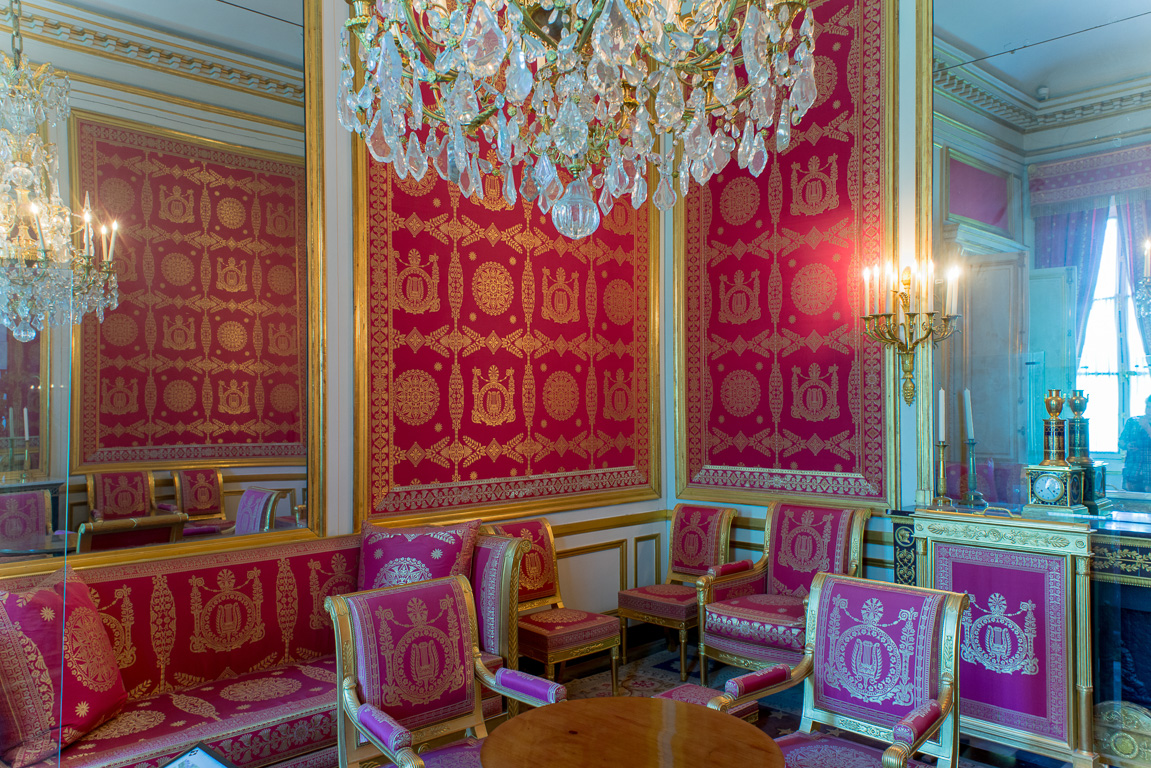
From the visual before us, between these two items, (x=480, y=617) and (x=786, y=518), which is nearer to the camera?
(x=480, y=617)

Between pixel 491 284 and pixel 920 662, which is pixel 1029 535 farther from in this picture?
pixel 491 284

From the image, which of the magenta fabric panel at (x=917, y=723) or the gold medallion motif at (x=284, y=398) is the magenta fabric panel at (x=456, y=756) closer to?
the magenta fabric panel at (x=917, y=723)

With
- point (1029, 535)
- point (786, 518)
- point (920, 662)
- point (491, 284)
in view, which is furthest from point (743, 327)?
point (920, 662)

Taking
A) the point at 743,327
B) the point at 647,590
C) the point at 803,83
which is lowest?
the point at 647,590

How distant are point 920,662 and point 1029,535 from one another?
52.4 inches

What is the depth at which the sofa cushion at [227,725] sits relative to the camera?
221 cm

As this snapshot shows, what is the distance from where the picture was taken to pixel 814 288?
4133 millimetres

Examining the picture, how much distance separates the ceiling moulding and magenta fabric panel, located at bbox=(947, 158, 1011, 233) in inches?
119

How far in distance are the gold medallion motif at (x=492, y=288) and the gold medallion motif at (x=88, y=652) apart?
215 cm

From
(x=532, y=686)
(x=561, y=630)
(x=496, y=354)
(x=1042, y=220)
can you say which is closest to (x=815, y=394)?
(x=1042, y=220)

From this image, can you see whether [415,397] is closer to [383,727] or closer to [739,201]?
[383,727]

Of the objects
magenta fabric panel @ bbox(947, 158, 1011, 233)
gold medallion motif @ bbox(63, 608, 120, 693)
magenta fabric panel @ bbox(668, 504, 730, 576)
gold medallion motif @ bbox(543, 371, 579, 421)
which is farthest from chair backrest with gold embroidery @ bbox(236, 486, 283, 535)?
magenta fabric panel @ bbox(947, 158, 1011, 233)

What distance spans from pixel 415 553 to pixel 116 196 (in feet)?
5.74

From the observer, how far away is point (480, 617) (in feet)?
10.3
